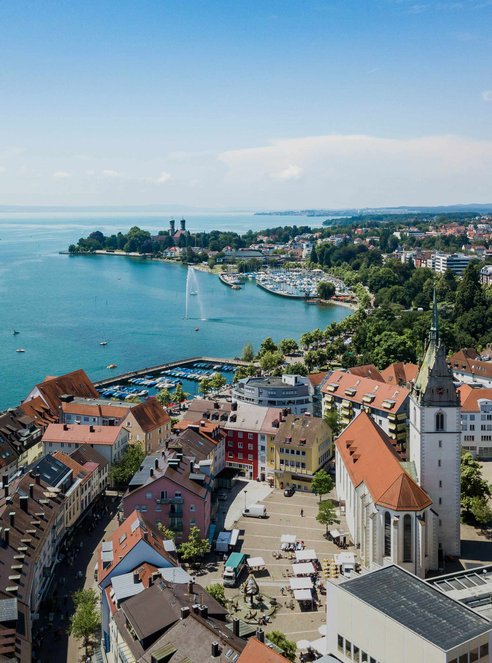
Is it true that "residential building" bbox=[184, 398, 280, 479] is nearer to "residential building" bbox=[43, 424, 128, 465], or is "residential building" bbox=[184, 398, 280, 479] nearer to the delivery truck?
"residential building" bbox=[43, 424, 128, 465]

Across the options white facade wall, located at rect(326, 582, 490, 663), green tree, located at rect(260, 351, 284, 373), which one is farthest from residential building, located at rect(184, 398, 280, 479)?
green tree, located at rect(260, 351, 284, 373)

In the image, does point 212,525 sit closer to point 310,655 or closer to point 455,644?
point 310,655

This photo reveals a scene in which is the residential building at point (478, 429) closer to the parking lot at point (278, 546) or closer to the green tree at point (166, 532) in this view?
the parking lot at point (278, 546)

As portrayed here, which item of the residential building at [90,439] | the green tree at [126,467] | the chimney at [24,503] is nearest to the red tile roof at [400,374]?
the residential building at [90,439]

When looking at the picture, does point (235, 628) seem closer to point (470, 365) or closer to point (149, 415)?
point (149, 415)

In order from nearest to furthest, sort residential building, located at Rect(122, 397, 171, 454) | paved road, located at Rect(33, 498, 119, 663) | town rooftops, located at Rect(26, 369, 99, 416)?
paved road, located at Rect(33, 498, 119, 663) → residential building, located at Rect(122, 397, 171, 454) → town rooftops, located at Rect(26, 369, 99, 416)
